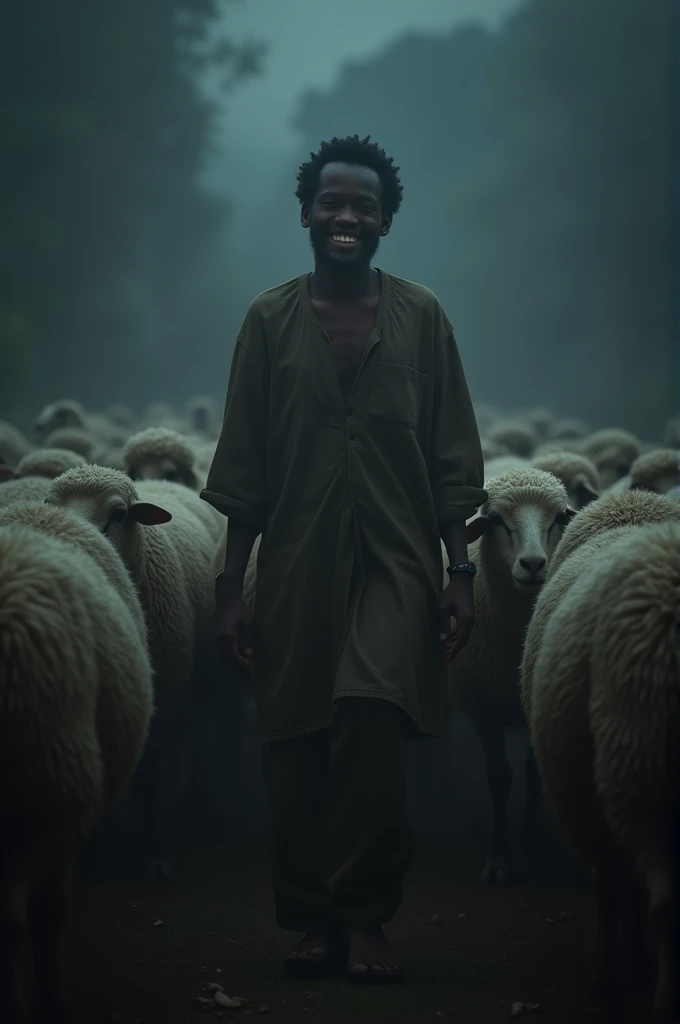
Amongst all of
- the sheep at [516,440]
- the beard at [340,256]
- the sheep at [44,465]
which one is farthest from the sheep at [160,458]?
the sheep at [516,440]

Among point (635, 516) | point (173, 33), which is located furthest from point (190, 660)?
point (173, 33)

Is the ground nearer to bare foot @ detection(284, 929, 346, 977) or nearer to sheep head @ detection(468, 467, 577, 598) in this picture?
bare foot @ detection(284, 929, 346, 977)

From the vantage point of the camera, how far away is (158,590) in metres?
4.07

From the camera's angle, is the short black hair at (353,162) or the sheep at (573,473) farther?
the sheep at (573,473)

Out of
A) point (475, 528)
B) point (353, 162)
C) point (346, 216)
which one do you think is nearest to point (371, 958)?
point (475, 528)

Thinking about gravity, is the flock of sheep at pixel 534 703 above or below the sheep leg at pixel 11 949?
above

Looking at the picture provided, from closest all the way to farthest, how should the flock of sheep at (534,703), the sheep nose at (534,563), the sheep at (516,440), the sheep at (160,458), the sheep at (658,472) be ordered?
the flock of sheep at (534,703)
the sheep nose at (534,563)
the sheep at (658,472)
the sheep at (160,458)
the sheep at (516,440)

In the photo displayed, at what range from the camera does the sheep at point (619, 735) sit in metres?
2.29

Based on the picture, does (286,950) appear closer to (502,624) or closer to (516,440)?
(502,624)

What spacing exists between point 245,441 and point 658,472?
8.58 feet

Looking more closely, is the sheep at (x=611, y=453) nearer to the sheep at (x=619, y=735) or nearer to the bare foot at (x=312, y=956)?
the sheep at (x=619, y=735)

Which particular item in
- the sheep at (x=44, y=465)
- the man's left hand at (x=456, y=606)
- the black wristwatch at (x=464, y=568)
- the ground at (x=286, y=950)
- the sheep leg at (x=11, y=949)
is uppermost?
the sheep at (x=44, y=465)

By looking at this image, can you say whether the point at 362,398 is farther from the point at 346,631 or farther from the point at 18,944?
the point at 18,944

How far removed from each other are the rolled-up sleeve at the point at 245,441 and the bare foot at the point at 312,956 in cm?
103
